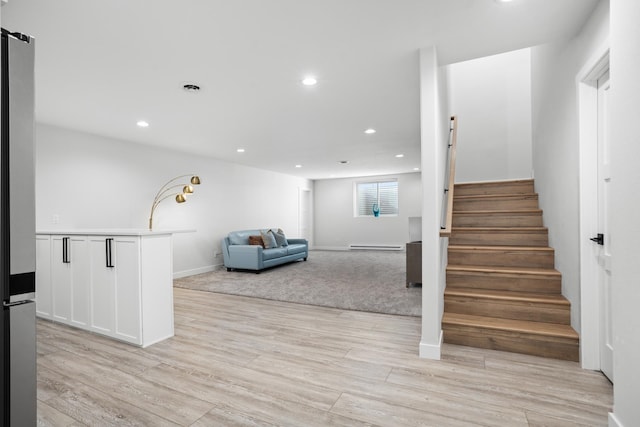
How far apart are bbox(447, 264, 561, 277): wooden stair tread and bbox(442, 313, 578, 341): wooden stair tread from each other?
0.43m

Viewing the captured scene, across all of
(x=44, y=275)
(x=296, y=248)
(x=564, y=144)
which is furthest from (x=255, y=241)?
(x=564, y=144)

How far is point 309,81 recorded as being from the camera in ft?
9.71

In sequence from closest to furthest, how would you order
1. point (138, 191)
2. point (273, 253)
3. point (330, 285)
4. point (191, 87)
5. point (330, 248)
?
point (191, 87), point (330, 285), point (138, 191), point (273, 253), point (330, 248)

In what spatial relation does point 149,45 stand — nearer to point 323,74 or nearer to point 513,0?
point 323,74

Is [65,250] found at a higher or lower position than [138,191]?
lower

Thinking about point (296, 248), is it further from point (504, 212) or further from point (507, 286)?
point (507, 286)

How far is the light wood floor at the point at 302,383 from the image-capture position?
5.64 feet

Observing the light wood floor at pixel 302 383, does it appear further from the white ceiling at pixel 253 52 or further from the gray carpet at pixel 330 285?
A: the white ceiling at pixel 253 52

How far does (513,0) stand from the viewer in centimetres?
186

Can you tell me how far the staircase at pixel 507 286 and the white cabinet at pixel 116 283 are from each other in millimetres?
2526

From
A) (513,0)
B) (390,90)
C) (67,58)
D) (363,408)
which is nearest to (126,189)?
(67,58)

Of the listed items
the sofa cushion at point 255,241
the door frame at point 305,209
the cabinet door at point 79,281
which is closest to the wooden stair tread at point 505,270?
the cabinet door at point 79,281

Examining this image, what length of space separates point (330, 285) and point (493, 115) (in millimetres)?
3759

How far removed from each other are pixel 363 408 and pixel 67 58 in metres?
3.26
